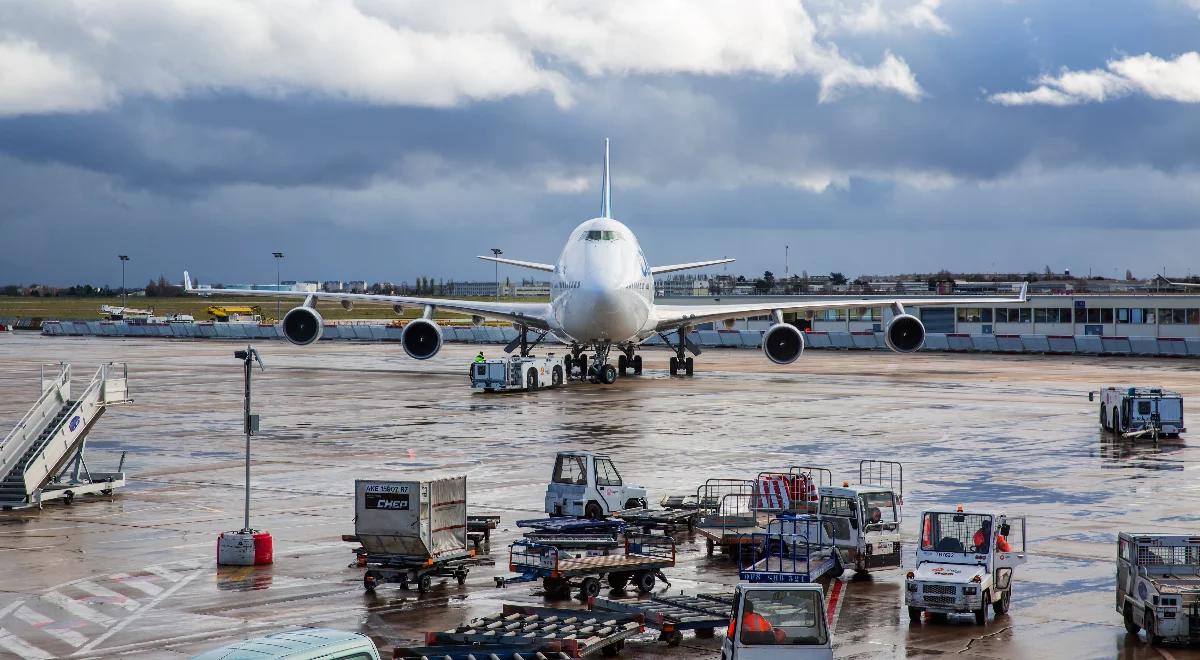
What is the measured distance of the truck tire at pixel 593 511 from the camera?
25719 millimetres

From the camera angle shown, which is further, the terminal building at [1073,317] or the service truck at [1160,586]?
the terminal building at [1073,317]

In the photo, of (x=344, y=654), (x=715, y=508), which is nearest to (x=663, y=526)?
(x=715, y=508)

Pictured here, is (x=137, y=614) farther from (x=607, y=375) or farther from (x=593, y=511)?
(x=607, y=375)

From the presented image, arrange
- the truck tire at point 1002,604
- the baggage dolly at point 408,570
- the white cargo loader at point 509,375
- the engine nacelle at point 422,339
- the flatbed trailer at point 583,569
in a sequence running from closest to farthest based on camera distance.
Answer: the truck tire at point 1002,604 < the flatbed trailer at point 583,569 < the baggage dolly at point 408,570 < the white cargo loader at point 509,375 < the engine nacelle at point 422,339

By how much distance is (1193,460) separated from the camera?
3491 cm

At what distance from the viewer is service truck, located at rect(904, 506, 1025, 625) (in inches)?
715

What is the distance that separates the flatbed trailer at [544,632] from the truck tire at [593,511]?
302 inches

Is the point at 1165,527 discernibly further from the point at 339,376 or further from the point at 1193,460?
the point at 339,376

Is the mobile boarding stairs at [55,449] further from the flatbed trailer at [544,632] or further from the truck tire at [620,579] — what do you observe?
the flatbed trailer at [544,632]

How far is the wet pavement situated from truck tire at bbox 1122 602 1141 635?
205 millimetres

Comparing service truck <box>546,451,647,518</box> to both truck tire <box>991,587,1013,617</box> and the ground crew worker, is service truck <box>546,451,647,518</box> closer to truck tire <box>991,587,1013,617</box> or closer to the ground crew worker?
truck tire <box>991,587,1013,617</box>

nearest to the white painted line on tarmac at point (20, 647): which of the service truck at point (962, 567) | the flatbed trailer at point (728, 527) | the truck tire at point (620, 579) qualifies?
the truck tire at point (620, 579)

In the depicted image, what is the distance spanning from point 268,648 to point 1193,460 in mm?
29493

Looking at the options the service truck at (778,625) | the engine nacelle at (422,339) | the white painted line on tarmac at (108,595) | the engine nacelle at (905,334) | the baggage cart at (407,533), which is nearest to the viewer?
the service truck at (778,625)
